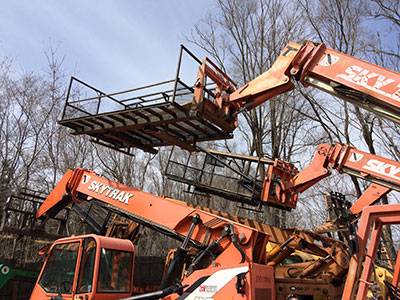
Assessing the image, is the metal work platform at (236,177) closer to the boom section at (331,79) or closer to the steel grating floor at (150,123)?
the steel grating floor at (150,123)

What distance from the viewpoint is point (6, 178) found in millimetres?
19406

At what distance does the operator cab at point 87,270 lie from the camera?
259 inches

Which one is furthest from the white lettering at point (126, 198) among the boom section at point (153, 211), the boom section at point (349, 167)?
the boom section at point (349, 167)

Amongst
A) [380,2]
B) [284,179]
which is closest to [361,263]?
[284,179]

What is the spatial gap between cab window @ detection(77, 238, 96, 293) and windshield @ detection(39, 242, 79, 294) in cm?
19

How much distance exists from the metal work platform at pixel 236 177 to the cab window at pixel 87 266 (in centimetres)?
466

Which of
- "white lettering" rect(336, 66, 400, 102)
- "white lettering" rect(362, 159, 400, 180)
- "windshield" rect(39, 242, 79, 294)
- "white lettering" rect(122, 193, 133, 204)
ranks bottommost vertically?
"windshield" rect(39, 242, 79, 294)

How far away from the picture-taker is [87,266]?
6.69 meters

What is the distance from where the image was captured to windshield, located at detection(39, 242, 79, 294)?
683 centimetres

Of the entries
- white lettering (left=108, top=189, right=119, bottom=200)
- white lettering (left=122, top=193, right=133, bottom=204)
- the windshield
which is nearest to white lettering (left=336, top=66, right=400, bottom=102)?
white lettering (left=122, top=193, right=133, bottom=204)

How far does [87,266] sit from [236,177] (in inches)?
228

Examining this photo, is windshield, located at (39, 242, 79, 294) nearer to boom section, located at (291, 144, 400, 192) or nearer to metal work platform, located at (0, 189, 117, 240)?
metal work platform, located at (0, 189, 117, 240)

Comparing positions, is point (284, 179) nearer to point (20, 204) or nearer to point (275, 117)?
point (20, 204)

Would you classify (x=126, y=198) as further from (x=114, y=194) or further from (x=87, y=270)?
(x=87, y=270)
